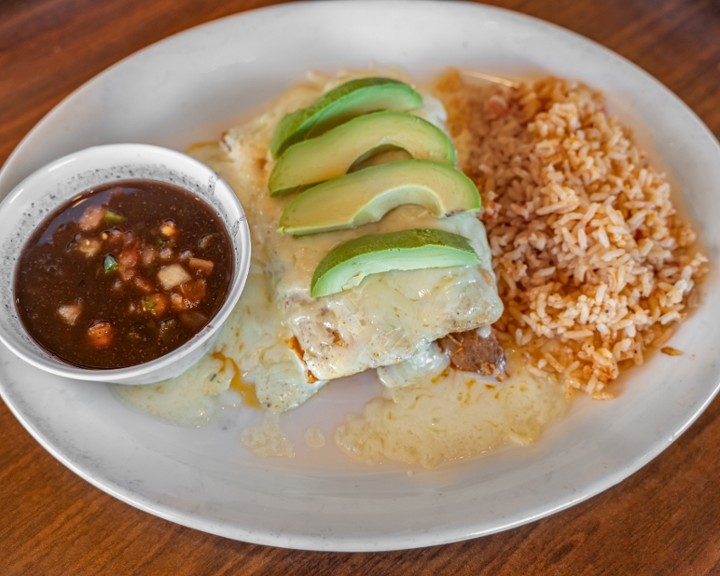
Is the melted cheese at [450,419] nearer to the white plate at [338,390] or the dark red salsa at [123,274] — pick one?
the white plate at [338,390]

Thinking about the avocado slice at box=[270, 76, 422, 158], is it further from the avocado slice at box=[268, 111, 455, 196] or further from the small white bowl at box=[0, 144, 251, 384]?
the small white bowl at box=[0, 144, 251, 384]

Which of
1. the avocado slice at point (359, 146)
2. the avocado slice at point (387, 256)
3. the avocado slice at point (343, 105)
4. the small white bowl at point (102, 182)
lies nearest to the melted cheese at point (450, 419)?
the avocado slice at point (387, 256)

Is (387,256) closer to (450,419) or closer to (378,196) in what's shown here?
(378,196)

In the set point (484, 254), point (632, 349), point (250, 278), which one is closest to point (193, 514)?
point (250, 278)

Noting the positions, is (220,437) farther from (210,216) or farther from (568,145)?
(568,145)

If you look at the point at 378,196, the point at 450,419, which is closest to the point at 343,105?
the point at 378,196
